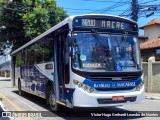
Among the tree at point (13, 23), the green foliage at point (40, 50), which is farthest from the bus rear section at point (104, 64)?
the tree at point (13, 23)

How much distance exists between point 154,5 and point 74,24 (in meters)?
13.9

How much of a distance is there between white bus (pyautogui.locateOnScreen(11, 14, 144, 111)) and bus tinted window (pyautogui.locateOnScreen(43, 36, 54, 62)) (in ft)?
2.00

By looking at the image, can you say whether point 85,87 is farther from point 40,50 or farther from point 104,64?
point 40,50

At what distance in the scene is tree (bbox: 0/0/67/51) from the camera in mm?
36469

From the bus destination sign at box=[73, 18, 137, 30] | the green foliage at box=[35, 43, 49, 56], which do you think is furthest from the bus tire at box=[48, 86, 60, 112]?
the bus destination sign at box=[73, 18, 137, 30]

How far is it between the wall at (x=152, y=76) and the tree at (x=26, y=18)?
1726cm

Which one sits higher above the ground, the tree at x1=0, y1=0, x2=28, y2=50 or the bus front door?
the tree at x1=0, y1=0, x2=28, y2=50

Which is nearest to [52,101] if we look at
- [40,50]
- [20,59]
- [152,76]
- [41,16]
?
[40,50]

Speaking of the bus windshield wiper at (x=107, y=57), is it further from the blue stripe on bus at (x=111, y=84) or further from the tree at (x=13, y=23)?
the tree at (x=13, y=23)

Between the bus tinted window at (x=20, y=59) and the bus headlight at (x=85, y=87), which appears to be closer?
the bus headlight at (x=85, y=87)

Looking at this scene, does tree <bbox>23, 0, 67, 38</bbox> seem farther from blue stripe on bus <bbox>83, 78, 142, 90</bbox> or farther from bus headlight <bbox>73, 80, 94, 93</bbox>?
bus headlight <bbox>73, 80, 94, 93</bbox>

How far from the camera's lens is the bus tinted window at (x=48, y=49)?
39.7ft

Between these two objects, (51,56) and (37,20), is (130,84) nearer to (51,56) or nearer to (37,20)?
(51,56)

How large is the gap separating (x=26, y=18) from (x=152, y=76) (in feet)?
67.4
